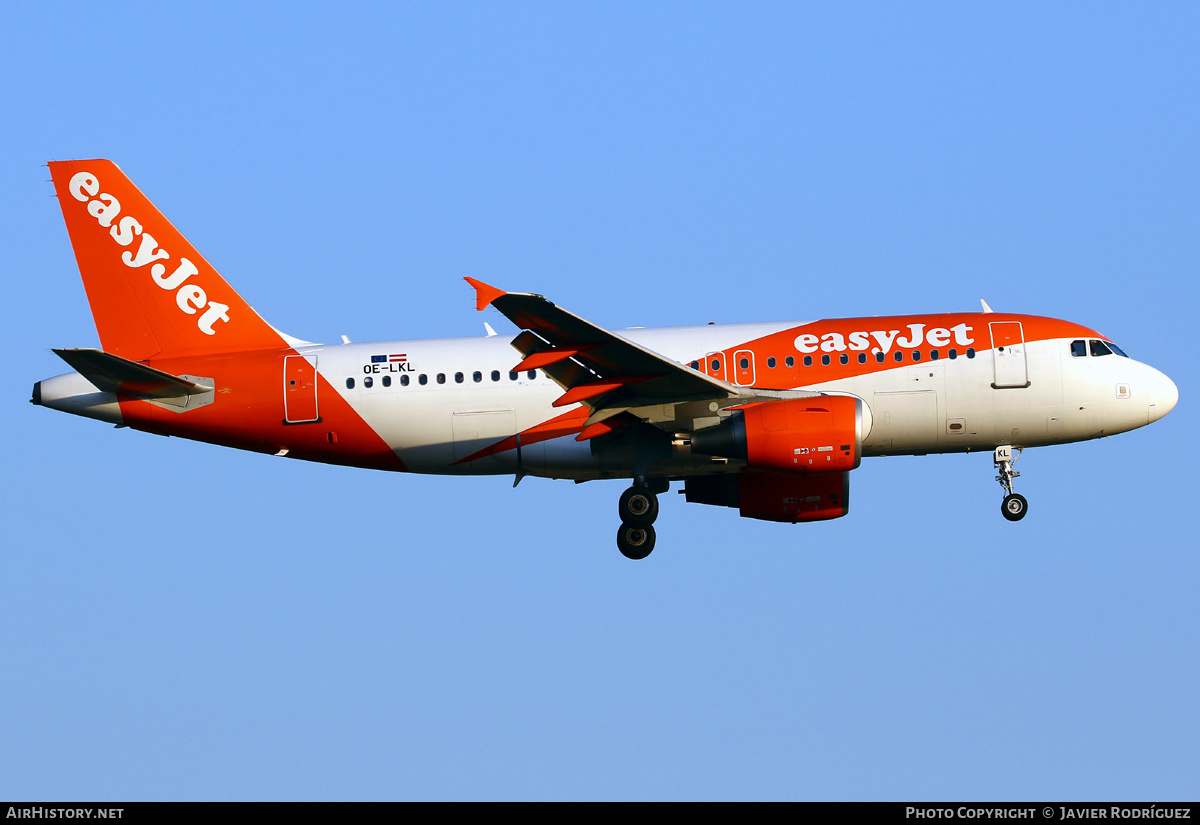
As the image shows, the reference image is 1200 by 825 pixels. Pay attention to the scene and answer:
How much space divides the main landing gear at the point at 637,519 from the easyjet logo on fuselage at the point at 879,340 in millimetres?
4855

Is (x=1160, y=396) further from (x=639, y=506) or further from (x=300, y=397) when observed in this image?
(x=300, y=397)

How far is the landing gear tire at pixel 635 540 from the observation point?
34.2m

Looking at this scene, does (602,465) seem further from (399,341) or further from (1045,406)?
(1045,406)

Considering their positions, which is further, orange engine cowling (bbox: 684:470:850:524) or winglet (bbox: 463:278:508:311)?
orange engine cowling (bbox: 684:470:850:524)

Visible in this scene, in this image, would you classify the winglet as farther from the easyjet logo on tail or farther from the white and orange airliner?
the easyjet logo on tail

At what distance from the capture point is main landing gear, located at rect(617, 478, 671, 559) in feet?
111

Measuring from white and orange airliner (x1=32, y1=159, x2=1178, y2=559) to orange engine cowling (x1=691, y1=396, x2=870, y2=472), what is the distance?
0.09m

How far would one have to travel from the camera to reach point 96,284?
3544 cm

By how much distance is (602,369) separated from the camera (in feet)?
103

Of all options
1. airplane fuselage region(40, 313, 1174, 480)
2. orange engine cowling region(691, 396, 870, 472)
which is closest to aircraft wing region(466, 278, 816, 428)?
orange engine cowling region(691, 396, 870, 472)

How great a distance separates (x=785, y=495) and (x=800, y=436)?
12.8 ft

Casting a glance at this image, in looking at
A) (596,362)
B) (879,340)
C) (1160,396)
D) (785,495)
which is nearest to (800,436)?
(879,340)

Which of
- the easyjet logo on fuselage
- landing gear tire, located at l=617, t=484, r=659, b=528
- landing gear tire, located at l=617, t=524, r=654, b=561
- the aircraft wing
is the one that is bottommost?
landing gear tire, located at l=617, t=524, r=654, b=561
